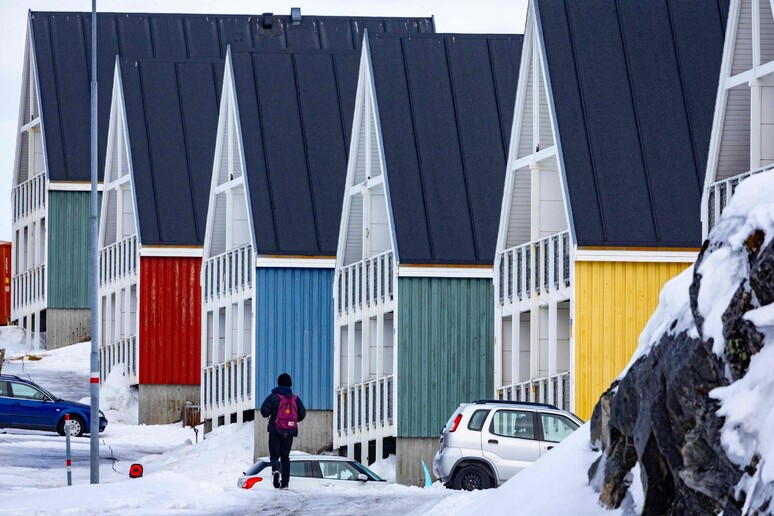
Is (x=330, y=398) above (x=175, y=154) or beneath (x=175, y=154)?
beneath

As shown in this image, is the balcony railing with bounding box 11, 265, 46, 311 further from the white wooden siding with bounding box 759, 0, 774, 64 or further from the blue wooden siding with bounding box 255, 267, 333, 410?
the white wooden siding with bounding box 759, 0, 774, 64

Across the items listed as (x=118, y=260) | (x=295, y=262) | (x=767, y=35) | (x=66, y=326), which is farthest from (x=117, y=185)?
(x=767, y=35)

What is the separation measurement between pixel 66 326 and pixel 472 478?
3535cm

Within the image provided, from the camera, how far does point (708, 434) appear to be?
32.9 feet

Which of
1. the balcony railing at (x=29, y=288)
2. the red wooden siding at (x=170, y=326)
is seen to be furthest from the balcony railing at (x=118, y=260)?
the balcony railing at (x=29, y=288)

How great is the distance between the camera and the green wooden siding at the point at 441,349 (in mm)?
32406

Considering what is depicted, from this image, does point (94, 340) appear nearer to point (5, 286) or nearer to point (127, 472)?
point (127, 472)

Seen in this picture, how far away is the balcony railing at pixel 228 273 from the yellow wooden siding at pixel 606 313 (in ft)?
41.2

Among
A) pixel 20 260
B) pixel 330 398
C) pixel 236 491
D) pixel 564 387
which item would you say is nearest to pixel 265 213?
pixel 330 398

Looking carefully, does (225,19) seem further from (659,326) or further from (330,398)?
(659,326)

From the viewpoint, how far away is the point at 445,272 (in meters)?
32.4

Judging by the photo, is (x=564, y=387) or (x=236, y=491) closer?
(x=236, y=491)

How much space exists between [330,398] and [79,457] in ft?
20.5

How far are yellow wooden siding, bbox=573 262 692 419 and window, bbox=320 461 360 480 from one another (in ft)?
12.7
